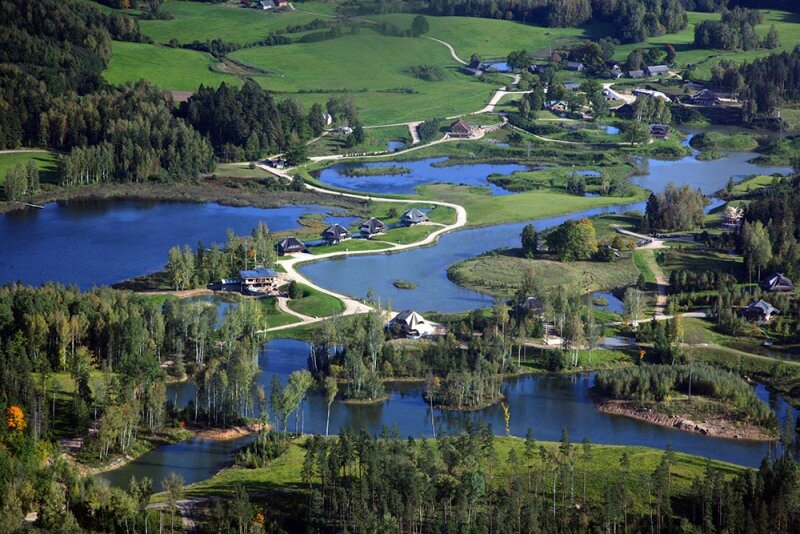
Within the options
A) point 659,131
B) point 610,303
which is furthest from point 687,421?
point 659,131

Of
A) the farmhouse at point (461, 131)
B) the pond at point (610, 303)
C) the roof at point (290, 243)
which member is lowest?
the pond at point (610, 303)

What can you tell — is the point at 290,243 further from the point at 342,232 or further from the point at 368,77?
the point at 368,77

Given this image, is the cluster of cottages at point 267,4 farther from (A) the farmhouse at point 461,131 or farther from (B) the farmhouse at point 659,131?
(B) the farmhouse at point 659,131

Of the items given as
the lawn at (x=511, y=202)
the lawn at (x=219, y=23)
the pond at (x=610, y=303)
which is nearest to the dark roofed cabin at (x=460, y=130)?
the lawn at (x=511, y=202)

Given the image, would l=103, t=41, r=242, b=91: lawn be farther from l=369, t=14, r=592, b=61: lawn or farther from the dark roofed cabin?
l=369, t=14, r=592, b=61: lawn

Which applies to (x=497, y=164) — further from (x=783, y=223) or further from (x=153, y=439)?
(x=153, y=439)

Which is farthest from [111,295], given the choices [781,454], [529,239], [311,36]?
[311,36]
